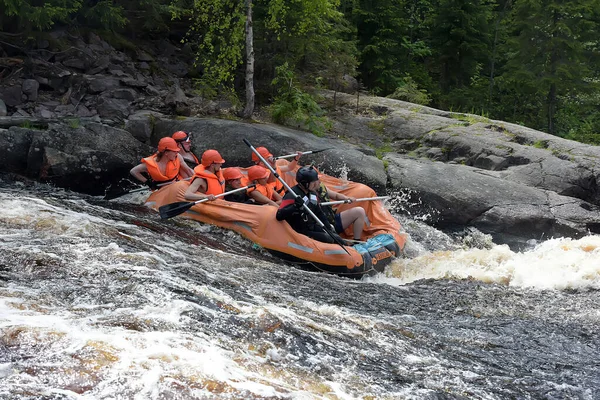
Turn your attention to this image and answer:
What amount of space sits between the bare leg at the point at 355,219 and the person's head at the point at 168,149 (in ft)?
9.35

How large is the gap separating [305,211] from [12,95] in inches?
301

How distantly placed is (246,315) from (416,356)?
49.7 inches

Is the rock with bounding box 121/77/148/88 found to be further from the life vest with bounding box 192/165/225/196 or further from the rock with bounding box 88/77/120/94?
the life vest with bounding box 192/165/225/196

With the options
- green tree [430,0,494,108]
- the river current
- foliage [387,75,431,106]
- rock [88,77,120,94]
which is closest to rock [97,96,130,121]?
rock [88,77,120,94]

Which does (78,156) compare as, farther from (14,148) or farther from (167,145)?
(167,145)

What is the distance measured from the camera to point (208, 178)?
8.84 metres

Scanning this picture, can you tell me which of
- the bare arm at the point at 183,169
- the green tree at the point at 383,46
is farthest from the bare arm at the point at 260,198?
the green tree at the point at 383,46

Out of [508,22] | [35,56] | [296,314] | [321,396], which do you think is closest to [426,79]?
[508,22]

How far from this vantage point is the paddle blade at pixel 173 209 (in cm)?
805

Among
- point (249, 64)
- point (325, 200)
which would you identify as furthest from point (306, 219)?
point (249, 64)

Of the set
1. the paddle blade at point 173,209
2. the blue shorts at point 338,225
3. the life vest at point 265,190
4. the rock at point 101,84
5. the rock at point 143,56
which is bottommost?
Result: the blue shorts at point 338,225

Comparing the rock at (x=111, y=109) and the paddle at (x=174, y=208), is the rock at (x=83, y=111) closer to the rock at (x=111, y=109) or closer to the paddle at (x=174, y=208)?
the rock at (x=111, y=109)

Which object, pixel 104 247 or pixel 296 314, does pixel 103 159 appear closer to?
pixel 104 247

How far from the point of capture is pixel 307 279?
6.50 m
